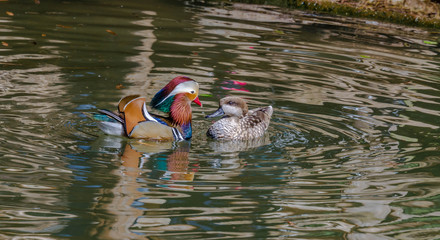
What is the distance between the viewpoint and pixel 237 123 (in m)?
A: 8.34

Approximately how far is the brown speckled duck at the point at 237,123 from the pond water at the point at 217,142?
0.49 feet

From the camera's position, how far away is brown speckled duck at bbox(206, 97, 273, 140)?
26.9 ft

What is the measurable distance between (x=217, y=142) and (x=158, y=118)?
738mm

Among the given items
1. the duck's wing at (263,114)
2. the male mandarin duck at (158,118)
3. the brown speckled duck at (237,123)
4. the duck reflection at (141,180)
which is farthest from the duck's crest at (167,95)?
the duck's wing at (263,114)

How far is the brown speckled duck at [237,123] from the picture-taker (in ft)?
26.9

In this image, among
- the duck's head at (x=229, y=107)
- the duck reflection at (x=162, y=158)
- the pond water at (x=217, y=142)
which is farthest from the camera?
the duck's head at (x=229, y=107)

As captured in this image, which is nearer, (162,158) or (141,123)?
(162,158)

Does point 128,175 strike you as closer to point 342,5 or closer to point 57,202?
point 57,202

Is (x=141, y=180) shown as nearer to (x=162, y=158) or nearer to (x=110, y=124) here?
(x=162, y=158)

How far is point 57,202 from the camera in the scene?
5.52m

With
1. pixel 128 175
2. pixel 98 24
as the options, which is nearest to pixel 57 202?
pixel 128 175

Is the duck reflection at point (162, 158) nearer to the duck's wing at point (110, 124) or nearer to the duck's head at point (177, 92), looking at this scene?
the duck's wing at point (110, 124)

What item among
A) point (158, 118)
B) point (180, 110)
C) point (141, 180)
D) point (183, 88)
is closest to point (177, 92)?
point (183, 88)

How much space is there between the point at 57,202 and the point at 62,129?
240 cm
